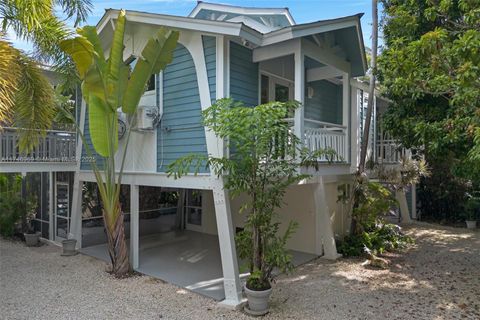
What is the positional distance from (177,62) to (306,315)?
6181mm

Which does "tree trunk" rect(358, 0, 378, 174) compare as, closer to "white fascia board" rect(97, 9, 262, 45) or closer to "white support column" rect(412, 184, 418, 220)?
"white fascia board" rect(97, 9, 262, 45)

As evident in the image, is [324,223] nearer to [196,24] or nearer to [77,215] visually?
[196,24]

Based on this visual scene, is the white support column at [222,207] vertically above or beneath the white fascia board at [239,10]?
beneath

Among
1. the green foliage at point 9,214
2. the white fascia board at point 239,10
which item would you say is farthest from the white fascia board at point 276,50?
the green foliage at point 9,214

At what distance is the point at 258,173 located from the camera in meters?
6.77

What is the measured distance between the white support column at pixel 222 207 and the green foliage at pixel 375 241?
432 cm

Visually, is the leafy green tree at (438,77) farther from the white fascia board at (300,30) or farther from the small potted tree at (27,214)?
the small potted tree at (27,214)

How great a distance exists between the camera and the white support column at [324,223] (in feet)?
31.5

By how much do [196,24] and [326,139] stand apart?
174 inches

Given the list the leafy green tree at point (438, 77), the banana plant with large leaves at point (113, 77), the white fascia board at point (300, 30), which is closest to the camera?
the leafy green tree at point (438, 77)

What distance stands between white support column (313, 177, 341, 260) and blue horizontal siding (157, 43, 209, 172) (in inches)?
138

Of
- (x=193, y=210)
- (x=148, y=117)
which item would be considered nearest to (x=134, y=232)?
(x=148, y=117)

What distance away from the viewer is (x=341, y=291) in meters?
7.44

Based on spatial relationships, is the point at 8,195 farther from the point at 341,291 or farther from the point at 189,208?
the point at 341,291
